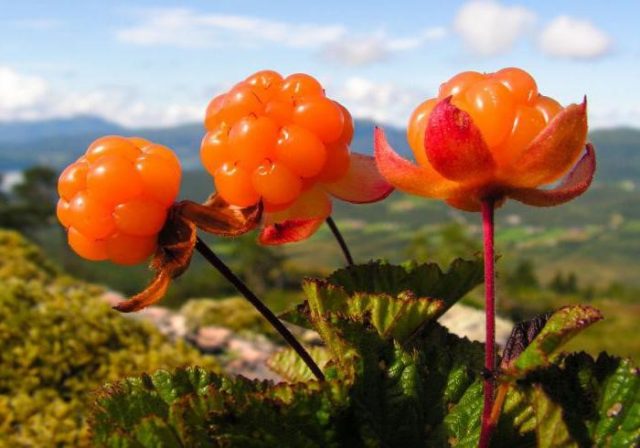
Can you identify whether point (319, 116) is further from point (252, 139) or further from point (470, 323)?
point (470, 323)

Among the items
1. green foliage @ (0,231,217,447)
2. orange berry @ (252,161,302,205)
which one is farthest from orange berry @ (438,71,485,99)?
green foliage @ (0,231,217,447)

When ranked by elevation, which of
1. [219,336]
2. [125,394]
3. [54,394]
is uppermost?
[125,394]

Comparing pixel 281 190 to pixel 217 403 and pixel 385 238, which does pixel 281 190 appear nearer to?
pixel 217 403

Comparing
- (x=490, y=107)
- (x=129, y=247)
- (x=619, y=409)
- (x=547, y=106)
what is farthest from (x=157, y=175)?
(x=619, y=409)

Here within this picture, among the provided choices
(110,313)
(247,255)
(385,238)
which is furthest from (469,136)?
(385,238)

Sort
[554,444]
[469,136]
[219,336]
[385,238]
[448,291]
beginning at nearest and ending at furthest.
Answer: [554,444]
[469,136]
[448,291]
[219,336]
[385,238]

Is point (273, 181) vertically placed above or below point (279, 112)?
below
